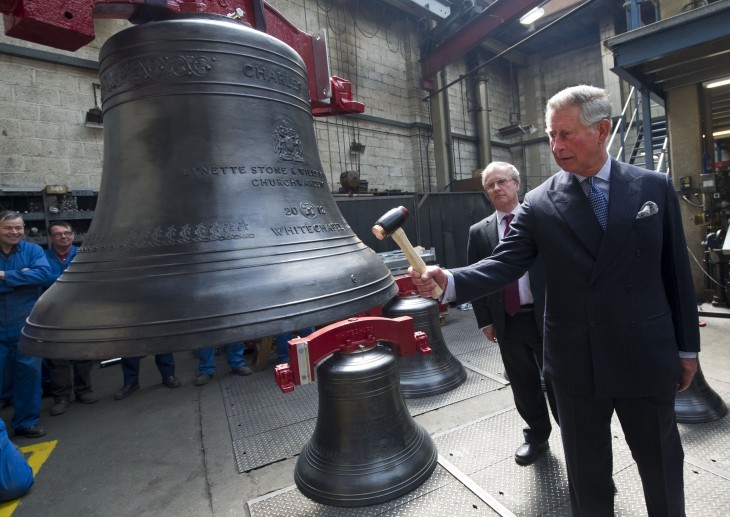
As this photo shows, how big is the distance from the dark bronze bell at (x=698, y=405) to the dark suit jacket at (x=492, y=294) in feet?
4.82

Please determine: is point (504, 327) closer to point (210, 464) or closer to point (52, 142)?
point (210, 464)

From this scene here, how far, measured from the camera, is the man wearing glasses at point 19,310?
3.44 m

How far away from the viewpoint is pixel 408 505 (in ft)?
7.52

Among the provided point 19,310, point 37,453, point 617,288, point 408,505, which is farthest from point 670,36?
point 37,453

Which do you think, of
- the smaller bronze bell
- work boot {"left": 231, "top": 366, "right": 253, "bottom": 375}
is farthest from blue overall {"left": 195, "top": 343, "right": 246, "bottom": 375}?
the smaller bronze bell

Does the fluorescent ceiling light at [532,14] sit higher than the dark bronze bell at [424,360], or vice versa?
the fluorescent ceiling light at [532,14]

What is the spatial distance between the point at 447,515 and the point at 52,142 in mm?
6515

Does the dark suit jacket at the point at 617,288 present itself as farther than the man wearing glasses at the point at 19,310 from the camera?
No

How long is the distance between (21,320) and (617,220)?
4.38 meters

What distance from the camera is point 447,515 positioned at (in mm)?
2182

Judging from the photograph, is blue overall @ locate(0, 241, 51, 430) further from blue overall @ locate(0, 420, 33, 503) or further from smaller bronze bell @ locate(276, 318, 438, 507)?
smaller bronze bell @ locate(276, 318, 438, 507)

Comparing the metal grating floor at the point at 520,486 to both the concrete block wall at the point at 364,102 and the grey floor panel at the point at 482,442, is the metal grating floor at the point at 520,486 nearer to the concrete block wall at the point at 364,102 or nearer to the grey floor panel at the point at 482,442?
the grey floor panel at the point at 482,442

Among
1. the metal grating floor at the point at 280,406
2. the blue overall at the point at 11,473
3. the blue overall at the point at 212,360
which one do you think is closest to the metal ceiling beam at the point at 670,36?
the metal grating floor at the point at 280,406

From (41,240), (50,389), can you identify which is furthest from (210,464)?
(41,240)
